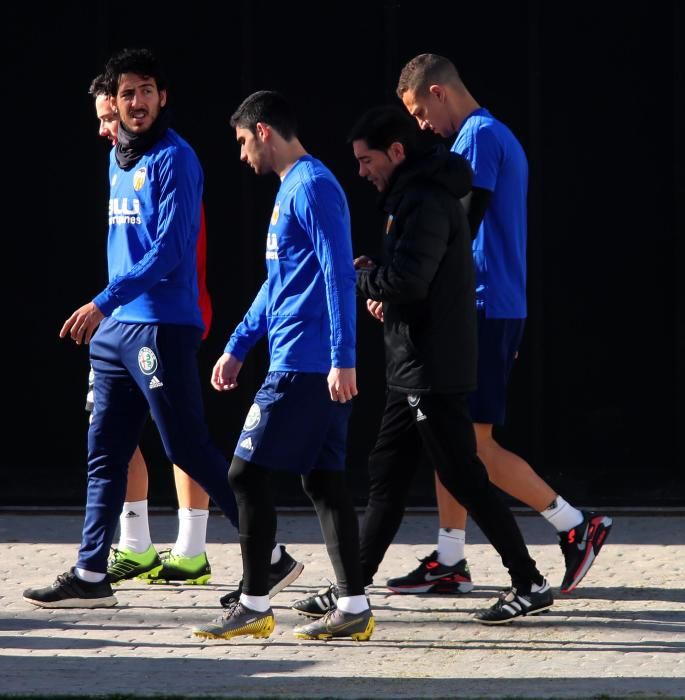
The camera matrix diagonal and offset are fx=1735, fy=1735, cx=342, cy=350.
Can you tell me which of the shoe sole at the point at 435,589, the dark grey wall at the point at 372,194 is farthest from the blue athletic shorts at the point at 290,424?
the dark grey wall at the point at 372,194

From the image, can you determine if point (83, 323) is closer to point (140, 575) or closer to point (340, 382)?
point (340, 382)

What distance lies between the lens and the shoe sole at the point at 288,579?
6.39 m

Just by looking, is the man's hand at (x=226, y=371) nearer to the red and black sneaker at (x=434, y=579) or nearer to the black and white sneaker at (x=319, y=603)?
the black and white sneaker at (x=319, y=603)

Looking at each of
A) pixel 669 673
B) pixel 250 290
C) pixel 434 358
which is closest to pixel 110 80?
pixel 434 358

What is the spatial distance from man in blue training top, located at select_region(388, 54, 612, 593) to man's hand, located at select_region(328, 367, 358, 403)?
1.04 m

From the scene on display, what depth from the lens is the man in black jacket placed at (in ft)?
19.7

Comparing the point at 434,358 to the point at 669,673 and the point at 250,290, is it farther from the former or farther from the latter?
the point at 250,290

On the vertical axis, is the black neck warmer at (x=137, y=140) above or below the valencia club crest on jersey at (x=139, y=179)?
above

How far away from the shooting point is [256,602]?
591 cm

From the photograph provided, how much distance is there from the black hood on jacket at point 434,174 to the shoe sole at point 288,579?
1389 millimetres

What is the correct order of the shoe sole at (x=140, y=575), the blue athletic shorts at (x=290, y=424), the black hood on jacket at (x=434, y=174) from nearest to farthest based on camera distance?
the blue athletic shorts at (x=290, y=424) < the black hood on jacket at (x=434, y=174) < the shoe sole at (x=140, y=575)

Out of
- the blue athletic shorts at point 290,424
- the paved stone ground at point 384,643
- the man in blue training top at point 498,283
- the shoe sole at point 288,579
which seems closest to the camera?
the paved stone ground at point 384,643

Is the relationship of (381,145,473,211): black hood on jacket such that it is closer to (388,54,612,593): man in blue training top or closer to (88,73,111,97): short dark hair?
(388,54,612,593): man in blue training top

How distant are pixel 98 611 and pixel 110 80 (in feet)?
6.55
